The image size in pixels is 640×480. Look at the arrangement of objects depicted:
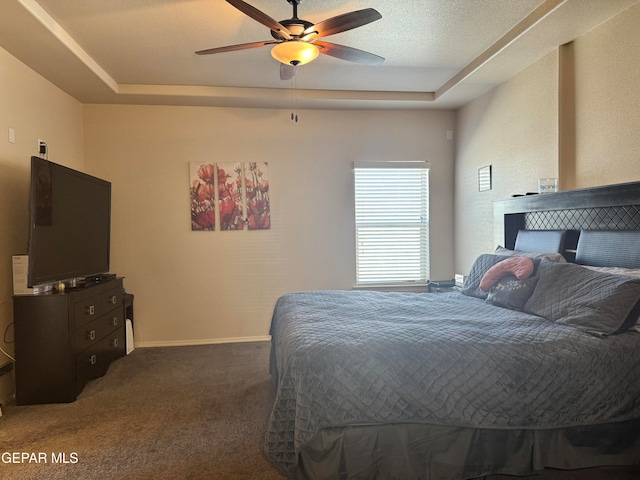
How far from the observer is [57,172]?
10.2ft

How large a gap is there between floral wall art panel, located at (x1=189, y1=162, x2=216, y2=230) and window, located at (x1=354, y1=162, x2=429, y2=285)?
5.56 ft

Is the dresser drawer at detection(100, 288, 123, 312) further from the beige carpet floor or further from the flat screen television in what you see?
the beige carpet floor

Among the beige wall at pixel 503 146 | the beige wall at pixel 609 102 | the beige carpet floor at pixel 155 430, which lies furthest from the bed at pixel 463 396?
the beige wall at pixel 503 146

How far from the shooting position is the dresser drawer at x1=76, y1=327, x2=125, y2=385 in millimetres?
3094

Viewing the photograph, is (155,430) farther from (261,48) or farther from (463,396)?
(261,48)

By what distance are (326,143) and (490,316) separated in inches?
115

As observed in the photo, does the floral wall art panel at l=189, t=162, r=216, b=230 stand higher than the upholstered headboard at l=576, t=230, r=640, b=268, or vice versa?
the floral wall art panel at l=189, t=162, r=216, b=230

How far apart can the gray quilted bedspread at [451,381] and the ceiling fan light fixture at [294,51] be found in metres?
1.66

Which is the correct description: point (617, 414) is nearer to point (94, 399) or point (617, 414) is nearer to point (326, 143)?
point (94, 399)

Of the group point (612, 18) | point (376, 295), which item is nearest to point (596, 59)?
point (612, 18)

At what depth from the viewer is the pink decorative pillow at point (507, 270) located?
2654 mm

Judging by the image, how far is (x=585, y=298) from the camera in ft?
7.18

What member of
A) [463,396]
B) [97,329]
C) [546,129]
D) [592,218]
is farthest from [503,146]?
[97,329]

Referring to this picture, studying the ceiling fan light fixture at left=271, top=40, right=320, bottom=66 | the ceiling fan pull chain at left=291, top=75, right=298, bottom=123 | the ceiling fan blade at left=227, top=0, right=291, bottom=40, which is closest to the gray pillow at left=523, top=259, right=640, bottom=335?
the ceiling fan light fixture at left=271, top=40, right=320, bottom=66
